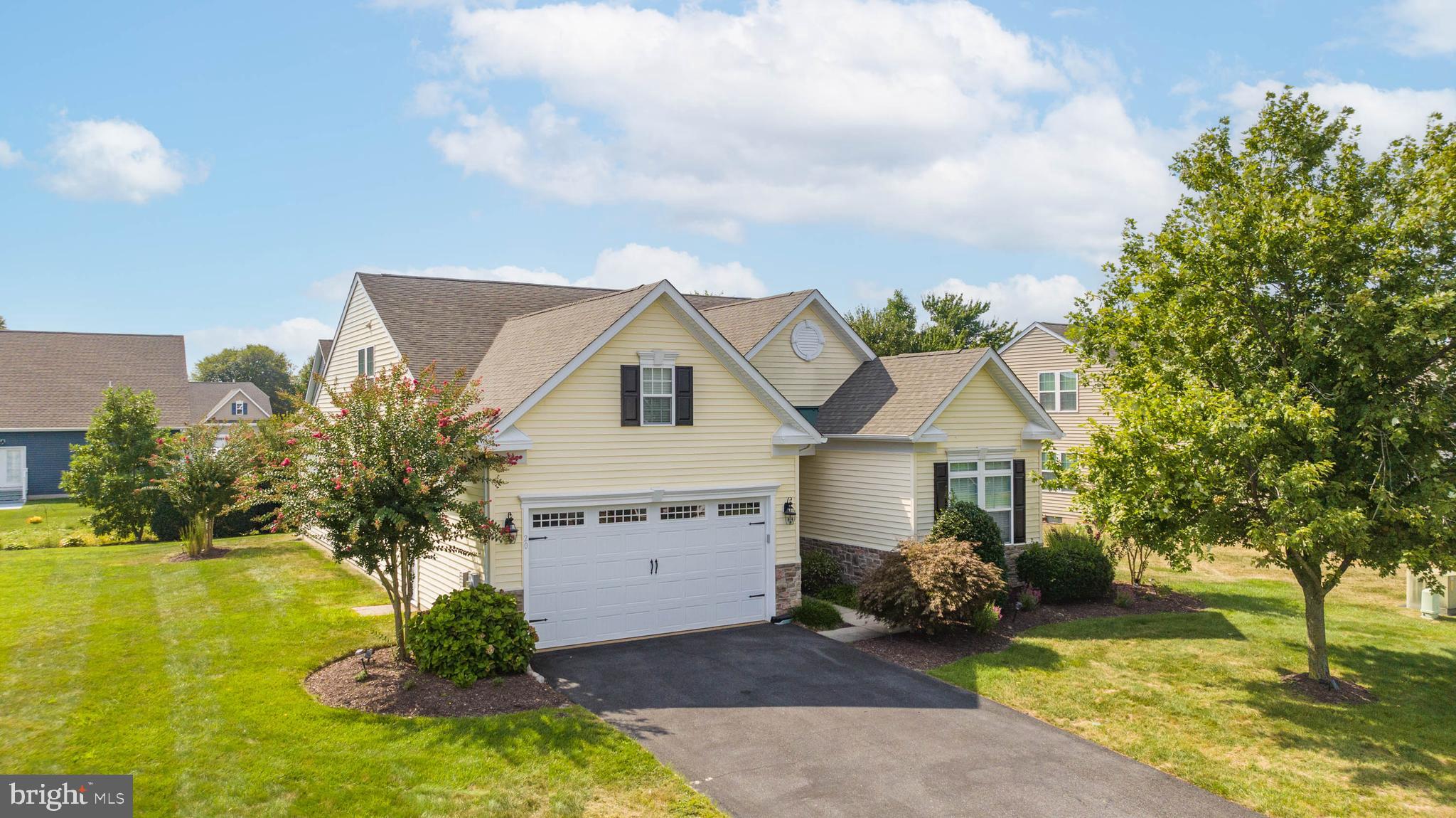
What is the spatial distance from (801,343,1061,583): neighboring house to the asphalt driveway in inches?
189

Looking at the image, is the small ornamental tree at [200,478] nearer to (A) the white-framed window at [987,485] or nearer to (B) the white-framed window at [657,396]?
(B) the white-framed window at [657,396]

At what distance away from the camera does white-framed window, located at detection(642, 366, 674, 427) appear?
15828 millimetres

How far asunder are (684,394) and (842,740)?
727cm

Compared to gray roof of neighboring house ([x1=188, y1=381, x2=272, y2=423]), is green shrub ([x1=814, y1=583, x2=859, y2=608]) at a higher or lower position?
lower

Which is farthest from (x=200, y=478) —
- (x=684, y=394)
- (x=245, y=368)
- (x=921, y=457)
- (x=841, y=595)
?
(x=245, y=368)

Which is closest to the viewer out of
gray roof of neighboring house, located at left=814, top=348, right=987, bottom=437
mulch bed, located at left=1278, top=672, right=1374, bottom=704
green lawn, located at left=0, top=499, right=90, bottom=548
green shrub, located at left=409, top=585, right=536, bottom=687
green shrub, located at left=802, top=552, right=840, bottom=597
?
green shrub, located at left=409, top=585, right=536, bottom=687

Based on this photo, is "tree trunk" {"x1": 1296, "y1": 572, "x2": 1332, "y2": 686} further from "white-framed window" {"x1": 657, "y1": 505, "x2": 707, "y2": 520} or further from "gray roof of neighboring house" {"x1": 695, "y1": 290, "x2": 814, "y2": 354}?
"gray roof of neighboring house" {"x1": 695, "y1": 290, "x2": 814, "y2": 354}

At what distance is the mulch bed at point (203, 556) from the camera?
21438 mm

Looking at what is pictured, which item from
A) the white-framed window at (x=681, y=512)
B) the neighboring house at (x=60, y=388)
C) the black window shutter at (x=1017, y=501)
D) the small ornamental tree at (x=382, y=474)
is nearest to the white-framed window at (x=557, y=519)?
the white-framed window at (x=681, y=512)

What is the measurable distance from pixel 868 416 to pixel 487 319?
32.0 ft

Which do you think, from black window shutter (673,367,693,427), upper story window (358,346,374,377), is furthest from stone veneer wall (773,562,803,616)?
upper story window (358,346,374,377)

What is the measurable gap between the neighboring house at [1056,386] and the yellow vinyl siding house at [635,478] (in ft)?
59.5

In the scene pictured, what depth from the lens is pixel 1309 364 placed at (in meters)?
12.4

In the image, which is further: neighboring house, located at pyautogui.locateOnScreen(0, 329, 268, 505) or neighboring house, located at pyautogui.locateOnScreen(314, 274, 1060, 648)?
neighboring house, located at pyautogui.locateOnScreen(0, 329, 268, 505)
